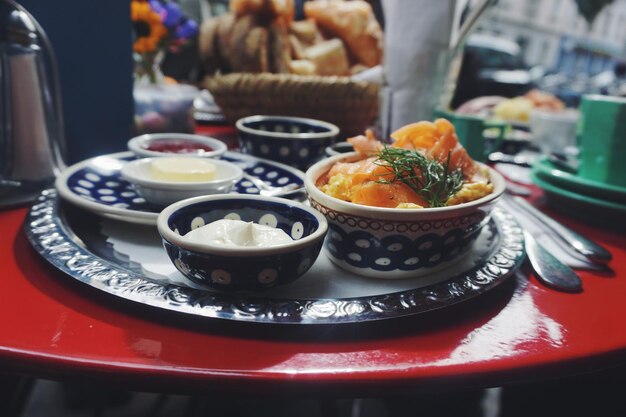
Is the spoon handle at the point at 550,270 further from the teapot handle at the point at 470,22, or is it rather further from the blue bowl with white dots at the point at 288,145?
the teapot handle at the point at 470,22

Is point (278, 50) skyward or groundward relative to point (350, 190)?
skyward

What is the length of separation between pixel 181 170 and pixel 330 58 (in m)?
1.19

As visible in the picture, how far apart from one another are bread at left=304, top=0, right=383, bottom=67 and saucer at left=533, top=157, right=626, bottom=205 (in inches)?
40.4

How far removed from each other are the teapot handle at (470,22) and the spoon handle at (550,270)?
0.76 meters

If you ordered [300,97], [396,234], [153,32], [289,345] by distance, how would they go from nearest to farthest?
[289,345]
[396,234]
[300,97]
[153,32]

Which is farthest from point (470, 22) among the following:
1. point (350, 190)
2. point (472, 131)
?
point (350, 190)

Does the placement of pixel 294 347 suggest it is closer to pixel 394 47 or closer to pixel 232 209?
pixel 232 209

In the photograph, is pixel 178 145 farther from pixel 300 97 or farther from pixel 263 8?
pixel 263 8

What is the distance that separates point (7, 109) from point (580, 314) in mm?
993

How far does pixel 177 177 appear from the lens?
0.87 meters

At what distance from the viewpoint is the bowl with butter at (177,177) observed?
2.67ft

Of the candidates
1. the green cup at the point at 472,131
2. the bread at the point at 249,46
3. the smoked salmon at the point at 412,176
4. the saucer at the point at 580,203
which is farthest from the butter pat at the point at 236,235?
the bread at the point at 249,46

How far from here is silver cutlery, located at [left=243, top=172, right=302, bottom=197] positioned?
0.94 meters

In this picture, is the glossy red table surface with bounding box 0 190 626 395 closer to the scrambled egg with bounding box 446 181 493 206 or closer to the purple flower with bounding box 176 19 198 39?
the scrambled egg with bounding box 446 181 493 206
